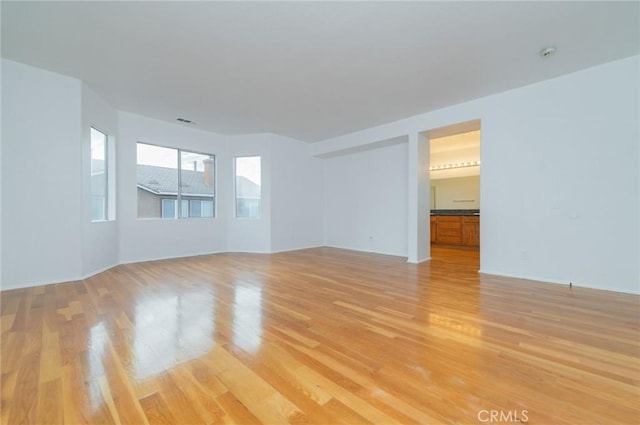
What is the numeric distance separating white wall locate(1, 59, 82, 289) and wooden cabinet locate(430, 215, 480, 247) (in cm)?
764

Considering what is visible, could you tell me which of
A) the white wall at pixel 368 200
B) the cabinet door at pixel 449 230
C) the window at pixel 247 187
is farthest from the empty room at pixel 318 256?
the cabinet door at pixel 449 230

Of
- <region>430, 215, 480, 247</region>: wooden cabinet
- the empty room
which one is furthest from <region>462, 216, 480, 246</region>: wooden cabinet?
the empty room

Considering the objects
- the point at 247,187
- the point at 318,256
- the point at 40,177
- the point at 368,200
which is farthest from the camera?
the point at 368,200

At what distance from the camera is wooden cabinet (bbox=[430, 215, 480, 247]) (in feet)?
20.9

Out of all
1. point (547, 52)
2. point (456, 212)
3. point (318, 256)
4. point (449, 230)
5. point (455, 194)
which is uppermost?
point (547, 52)

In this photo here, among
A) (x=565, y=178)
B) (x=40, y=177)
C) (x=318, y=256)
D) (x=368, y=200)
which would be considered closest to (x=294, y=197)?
(x=318, y=256)

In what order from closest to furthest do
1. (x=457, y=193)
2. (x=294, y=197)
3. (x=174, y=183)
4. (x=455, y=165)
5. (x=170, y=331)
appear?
(x=170, y=331) < (x=174, y=183) < (x=294, y=197) < (x=455, y=165) < (x=457, y=193)

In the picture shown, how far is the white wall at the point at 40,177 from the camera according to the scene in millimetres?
3148

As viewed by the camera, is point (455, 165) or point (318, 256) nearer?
point (318, 256)

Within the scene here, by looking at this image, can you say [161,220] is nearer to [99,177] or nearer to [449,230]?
[99,177]

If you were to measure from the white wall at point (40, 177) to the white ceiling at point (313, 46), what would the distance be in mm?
334

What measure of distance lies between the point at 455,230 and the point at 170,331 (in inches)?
267

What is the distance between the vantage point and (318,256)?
18.7 feet

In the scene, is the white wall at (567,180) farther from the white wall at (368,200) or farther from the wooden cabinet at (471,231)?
the wooden cabinet at (471,231)
